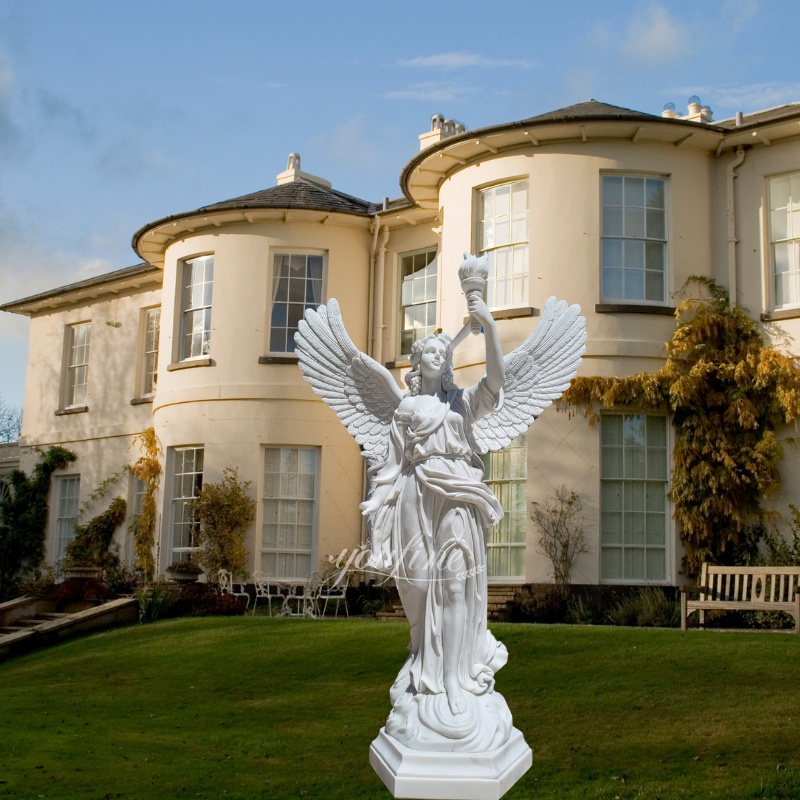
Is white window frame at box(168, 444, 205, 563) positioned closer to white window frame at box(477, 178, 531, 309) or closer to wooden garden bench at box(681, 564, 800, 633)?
white window frame at box(477, 178, 531, 309)

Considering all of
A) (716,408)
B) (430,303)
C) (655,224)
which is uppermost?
(655,224)

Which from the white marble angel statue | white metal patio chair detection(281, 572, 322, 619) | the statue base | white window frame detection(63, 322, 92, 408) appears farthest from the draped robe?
white window frame detection(63, 322, 92, 408)

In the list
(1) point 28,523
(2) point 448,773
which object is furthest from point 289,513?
(2) point 448,773

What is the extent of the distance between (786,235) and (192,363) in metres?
9.98

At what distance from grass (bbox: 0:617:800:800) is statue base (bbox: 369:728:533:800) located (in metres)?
2.01

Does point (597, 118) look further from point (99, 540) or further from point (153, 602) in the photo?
point (99, 540)

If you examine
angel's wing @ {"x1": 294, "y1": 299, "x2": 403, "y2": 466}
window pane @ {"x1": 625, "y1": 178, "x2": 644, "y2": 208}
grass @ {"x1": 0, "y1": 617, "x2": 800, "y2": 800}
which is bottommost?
grass @ {"x1": 0, "y1": 617, "x2": 800, "y2": 800}

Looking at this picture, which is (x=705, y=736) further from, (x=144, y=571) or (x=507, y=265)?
(x=144, y=571)

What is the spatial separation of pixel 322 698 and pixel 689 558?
6.43 metres

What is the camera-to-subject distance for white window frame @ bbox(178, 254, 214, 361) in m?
20.5

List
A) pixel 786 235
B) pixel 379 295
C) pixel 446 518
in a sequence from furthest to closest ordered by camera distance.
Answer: pixel 379 295 < pixel 786 235 < pixel 446 518

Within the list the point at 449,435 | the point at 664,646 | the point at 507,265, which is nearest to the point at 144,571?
the point at 507,265

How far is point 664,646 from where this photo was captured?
11641 millimetres

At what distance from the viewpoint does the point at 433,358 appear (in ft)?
22.7
